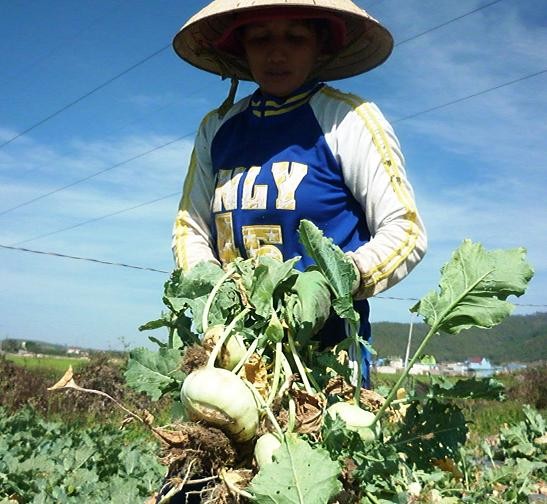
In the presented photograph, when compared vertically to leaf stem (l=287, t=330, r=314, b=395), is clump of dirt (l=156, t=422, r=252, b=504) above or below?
below

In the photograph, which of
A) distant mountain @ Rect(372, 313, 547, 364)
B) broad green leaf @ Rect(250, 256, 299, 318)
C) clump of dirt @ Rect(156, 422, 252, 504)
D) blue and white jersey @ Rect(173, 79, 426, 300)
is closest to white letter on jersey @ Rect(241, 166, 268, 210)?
blue and white jersey @ Rect(173, 79, 426, 300)

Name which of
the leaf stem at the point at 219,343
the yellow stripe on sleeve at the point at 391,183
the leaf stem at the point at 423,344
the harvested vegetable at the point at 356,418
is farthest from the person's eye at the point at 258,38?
the harvested vegetable at the point at 356,418

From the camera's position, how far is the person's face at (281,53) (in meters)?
2.21

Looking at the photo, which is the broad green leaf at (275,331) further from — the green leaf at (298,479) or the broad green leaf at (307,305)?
the green leaf at (298,479)

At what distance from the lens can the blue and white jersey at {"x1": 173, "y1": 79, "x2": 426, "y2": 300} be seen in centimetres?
198

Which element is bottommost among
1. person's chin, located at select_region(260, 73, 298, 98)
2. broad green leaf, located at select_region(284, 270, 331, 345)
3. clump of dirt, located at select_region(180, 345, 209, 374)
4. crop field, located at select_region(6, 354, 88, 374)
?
crop field, located at select_region(6, 354, 88, 374)

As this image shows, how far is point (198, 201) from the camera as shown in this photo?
2.53 m

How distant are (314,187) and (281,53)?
0.44 meters

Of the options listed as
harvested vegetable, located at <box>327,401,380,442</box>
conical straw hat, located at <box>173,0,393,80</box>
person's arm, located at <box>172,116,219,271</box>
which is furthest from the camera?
person's arm, located at <box>172,116,219,271</box>

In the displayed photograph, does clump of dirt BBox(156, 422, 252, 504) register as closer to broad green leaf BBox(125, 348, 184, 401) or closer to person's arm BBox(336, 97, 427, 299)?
broad green leaf BBox(125, 348, 184, 401)

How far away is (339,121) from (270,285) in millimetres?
727

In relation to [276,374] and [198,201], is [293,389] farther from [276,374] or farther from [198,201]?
[198,201]

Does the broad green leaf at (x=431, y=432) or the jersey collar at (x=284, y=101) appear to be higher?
the jersey collar at (x=284, y=101)

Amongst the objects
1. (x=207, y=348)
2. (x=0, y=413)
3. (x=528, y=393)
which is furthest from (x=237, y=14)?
(x=528, y=393)
